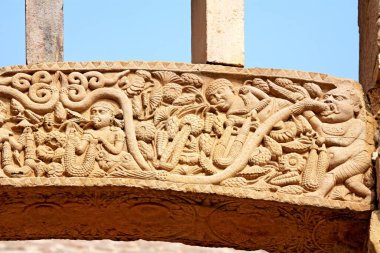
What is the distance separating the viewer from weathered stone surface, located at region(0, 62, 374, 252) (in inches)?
237

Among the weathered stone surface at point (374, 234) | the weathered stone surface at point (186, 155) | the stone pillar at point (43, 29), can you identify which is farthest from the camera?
the stone pillar at point (43, 29)

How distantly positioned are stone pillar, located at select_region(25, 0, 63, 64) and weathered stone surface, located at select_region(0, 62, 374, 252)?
138 millimetres

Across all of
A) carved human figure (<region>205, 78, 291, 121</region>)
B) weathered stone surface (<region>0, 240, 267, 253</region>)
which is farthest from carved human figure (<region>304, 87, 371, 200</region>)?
weathered stone surface (<region>0, 240, 267, 253</region>)

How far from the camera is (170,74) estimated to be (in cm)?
619

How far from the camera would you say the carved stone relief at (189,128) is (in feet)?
19.8

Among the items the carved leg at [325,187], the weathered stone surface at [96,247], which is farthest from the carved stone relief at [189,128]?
the weathered stone surface at [96,247]

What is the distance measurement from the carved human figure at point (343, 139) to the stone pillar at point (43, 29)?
1074 mm

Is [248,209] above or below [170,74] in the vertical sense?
below

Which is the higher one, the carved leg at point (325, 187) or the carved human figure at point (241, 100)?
the carved human figure at point (241, 100)

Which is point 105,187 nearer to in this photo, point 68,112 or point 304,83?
point 68,112

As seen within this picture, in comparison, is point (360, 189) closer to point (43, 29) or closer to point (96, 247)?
point (43, 29)

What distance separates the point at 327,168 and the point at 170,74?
2.40ft

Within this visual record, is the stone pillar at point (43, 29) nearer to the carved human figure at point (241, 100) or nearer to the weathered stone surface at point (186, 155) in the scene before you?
the weathered stone surface at point (186, 155)

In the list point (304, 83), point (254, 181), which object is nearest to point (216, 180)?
point (254, 181)
